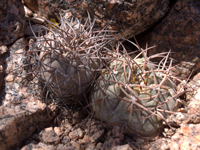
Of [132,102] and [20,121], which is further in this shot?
[20,121]

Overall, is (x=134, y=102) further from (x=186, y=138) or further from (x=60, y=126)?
(x=60, y=126)

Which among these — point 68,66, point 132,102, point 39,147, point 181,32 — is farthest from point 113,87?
point 181,32

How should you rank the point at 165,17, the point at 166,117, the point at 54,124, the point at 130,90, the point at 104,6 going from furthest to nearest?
the point at 165,17 → the point at 104,6 → the point at 54,124 → the point at 166,117 → the point at 130,90

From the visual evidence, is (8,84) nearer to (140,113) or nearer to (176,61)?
(140,113)

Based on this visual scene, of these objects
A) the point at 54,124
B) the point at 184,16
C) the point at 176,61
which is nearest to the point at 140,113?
the point at 54,124

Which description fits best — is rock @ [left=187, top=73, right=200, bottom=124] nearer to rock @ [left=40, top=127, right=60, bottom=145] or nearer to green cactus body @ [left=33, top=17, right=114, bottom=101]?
green cactus body @ [left=33, top=17, right=114, bottom=101]

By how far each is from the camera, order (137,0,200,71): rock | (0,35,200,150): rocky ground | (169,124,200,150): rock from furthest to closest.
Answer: (137,0,200,71): rock → (0,35,200,150): rocky ground → (169,124,200,150): rock

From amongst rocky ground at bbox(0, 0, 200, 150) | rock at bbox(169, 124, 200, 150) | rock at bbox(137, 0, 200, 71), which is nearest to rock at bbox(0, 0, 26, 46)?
rocky ground at bbox(0, 0, 200, 150)
